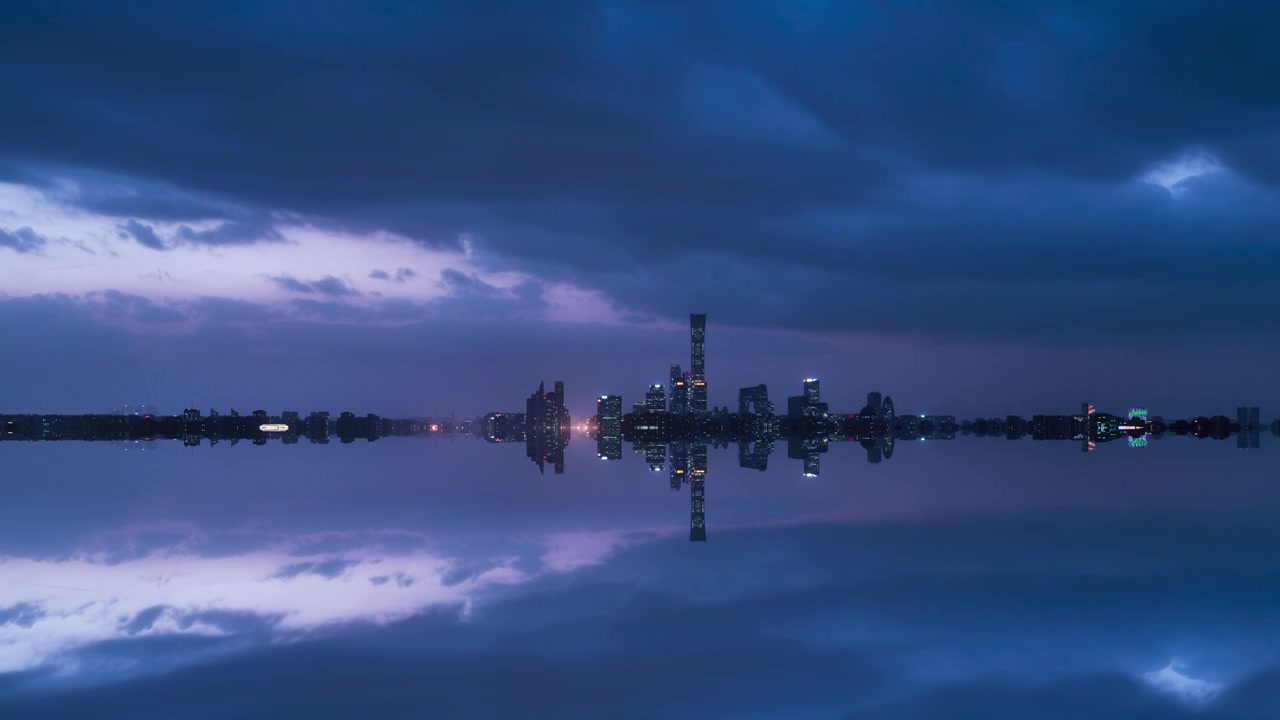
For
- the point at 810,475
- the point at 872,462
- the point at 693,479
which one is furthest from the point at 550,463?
the point at 872,462

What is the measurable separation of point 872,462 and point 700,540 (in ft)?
319

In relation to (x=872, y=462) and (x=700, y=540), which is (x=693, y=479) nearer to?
(x=872, y=462)

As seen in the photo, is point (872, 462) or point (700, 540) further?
point (872, 462)

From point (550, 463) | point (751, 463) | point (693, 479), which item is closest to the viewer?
point (693, 479)

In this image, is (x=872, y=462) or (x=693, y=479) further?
(x=872, y=462)

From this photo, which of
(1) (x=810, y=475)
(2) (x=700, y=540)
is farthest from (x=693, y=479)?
(2) (x=700, y=540)

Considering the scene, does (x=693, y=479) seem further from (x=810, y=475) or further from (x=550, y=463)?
(x=550, y=463)

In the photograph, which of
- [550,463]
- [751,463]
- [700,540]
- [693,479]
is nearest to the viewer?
[700,540]

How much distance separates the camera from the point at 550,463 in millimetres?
161375

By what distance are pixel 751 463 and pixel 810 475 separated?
47.6 meters

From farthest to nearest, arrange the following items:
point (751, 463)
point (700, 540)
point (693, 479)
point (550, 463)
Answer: point (751, 463) → point (550, 463) → point (693, 479) → point (700, 540)

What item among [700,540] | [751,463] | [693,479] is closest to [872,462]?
[751,463]

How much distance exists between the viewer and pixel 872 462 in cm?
16825

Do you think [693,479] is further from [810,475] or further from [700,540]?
[700,540]
